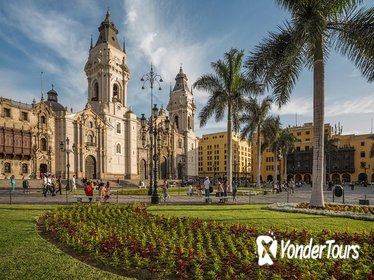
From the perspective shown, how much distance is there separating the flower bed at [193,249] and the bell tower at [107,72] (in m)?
44.8

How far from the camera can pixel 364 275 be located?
18.7 feet

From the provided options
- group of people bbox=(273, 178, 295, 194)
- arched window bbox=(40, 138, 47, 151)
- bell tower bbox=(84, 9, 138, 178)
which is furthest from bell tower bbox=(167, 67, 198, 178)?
group of people bbox=(273, 178, 295, 194)

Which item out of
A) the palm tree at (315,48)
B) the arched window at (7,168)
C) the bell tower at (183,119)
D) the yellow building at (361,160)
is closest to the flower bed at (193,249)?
the palm tree at (315,48)

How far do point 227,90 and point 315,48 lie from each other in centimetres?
1185

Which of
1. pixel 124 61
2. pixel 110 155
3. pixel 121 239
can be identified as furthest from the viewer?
pixel 124 61

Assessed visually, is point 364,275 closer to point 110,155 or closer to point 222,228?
point 222,228

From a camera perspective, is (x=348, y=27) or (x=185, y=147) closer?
(x=348, y=27)

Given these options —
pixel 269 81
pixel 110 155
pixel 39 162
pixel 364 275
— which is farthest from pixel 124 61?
pixel 364 275

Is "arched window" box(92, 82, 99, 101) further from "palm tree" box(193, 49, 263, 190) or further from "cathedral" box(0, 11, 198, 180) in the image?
"palm tree" box(193, 49, 263, 190)

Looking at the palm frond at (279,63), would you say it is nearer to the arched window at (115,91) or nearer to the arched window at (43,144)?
the arched window at (43,144)

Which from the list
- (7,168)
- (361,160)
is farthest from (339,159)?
(7,168)

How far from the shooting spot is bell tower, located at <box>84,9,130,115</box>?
174 ft

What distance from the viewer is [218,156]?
106 metres

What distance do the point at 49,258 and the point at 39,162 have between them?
39.8m
